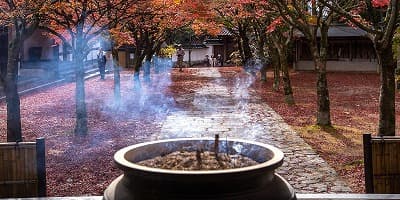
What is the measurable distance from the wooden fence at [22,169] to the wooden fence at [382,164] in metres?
4.54

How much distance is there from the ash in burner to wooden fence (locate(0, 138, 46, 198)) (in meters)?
2.55

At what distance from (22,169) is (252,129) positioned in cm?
860

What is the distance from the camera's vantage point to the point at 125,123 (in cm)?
1509

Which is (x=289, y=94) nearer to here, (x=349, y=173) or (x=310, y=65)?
(x=349, y=173)

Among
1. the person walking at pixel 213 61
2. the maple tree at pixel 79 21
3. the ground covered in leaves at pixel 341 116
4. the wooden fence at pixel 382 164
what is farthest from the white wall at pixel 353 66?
the wooden fence at pixel 382 164

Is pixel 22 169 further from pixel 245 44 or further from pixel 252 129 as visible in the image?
pixel 245 44

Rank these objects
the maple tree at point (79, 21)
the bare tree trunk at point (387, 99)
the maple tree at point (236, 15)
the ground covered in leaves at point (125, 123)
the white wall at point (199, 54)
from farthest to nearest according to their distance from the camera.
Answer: the white wall at point (199, 54) → the maple tree at point (236, 15) → the maple tree at point (79, 21) → the bare tree trunk at point (387, 99) → the ground covered in leaves at point (125, 123)

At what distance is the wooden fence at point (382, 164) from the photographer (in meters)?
6.48

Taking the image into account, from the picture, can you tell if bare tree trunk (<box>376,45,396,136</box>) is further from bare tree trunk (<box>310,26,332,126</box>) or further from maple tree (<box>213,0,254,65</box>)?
maple tree (<box>213,0,254,65</box>)

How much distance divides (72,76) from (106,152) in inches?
849

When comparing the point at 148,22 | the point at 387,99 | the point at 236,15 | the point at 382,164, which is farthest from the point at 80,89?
the point at 236,15

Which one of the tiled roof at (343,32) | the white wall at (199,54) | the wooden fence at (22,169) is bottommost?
the wooden fence at (22,169)

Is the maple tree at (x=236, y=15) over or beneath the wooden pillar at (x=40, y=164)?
over

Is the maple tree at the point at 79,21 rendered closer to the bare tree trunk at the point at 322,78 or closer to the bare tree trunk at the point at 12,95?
the bare tree trunk at the point at 12,95
